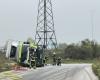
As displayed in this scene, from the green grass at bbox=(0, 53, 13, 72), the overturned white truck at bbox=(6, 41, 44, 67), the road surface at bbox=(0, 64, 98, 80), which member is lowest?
the road surface at bbox=(0, 64, 98, 80)

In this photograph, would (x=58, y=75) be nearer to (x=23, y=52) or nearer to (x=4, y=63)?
(x=4, y=63)

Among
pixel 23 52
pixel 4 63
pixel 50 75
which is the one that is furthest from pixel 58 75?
pixel 23 52

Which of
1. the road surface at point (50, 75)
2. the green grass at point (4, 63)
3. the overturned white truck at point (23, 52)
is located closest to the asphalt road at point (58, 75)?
the road surface at point (50, 75)

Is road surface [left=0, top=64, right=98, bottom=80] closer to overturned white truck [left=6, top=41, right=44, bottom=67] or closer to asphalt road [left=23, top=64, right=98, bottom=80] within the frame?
asphalt road [left=23, top=64, right=98, bottom=80]

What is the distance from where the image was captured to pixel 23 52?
42531mm

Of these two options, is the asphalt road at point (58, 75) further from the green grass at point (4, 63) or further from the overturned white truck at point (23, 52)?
the overturned white truck at point (23, 52)

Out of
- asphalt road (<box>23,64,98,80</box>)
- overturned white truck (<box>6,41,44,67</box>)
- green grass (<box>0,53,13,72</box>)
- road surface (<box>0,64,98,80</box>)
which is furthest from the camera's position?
overturned white truck (<box>6,41,44,67</box>)

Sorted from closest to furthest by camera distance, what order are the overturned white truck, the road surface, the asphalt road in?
the road surface
the asphalt road
the overturned white truck

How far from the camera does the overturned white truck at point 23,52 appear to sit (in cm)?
4228

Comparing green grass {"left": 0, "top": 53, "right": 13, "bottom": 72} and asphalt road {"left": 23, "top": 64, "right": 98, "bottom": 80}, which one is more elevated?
green grass {"left": 0, "top": 53, "right": 13, "bottom": 72}

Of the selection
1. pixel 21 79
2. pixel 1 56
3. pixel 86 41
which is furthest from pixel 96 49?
pixel 21 79

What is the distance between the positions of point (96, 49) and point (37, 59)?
131 feet

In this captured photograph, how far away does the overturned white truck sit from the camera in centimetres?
4228

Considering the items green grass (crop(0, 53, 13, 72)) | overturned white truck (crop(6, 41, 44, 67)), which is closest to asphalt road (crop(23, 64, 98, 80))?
green grass (crop(0, 53, 13, 72))
